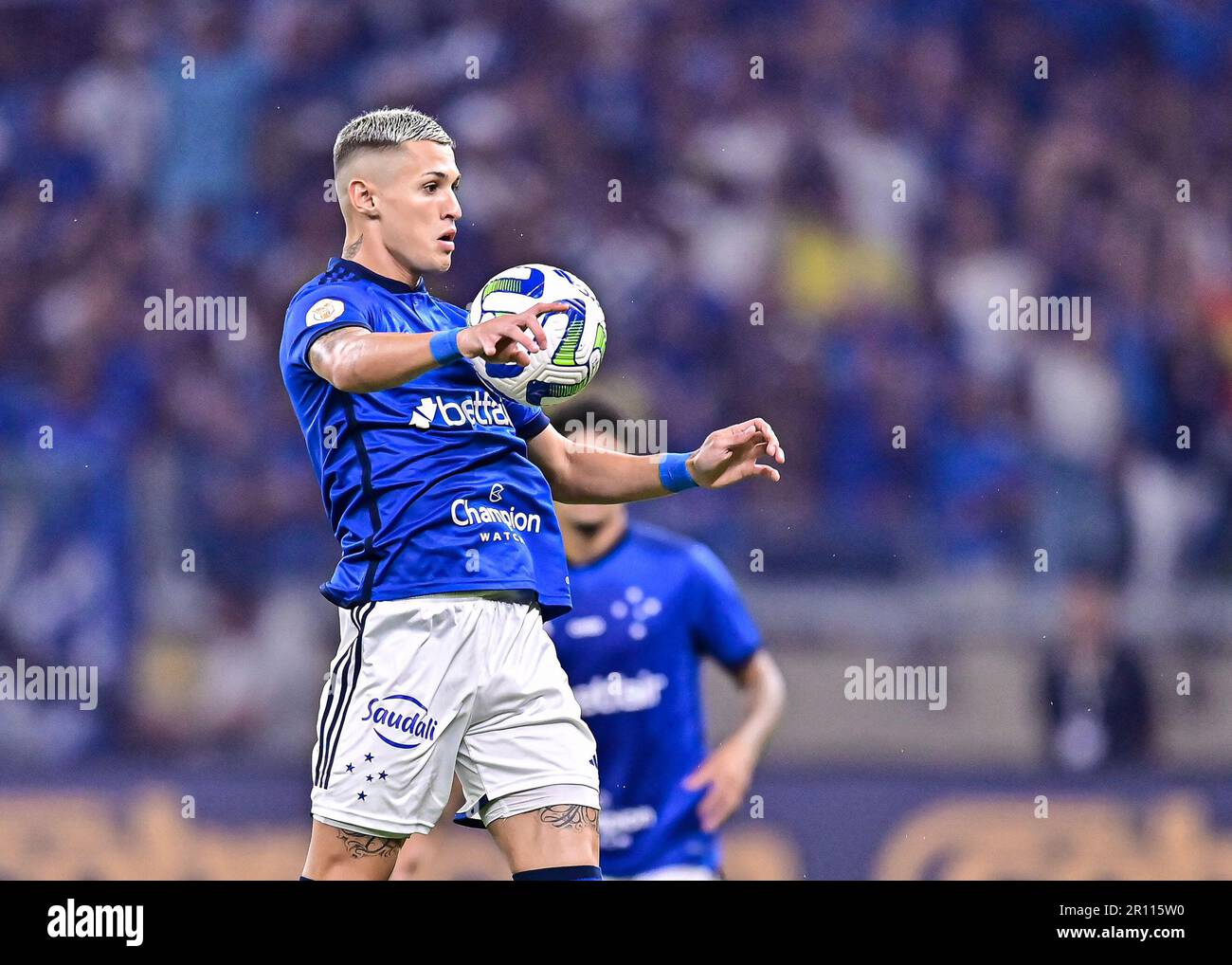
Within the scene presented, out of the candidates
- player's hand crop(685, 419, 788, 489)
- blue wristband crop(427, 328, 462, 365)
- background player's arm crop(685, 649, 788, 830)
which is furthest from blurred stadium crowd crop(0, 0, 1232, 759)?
blue wristband crop(427, 328, 462, 365)

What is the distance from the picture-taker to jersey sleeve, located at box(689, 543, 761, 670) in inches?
232

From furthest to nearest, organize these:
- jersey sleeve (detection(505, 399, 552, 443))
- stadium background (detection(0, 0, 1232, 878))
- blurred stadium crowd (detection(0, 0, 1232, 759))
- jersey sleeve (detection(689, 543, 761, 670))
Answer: blurred stadium crowd (detection(0, 0, 1232, 759)) < stadium background (detection(0, 0, 1232, 878)) < jersey sleeve (detection(689, 543, 761, 670)) < jersey sleeve (detection(505, 399, 552, 443))

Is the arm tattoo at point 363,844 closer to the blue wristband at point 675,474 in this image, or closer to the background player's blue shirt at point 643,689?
the blue wristband at point 675,474

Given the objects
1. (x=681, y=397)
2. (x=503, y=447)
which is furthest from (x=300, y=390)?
(x=681, y=397)

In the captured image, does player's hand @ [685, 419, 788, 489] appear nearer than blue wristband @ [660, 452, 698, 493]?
Yes

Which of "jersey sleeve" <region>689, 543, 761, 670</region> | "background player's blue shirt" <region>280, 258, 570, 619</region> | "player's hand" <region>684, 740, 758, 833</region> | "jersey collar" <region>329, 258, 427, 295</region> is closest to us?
"background player's blue shirt" <region>280, 258, 570, 619</region>

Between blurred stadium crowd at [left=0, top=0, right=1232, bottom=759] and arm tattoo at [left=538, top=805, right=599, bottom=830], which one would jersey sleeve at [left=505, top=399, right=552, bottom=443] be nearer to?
arm tattoo at [left=538, top=805, right=599, bottom=830]

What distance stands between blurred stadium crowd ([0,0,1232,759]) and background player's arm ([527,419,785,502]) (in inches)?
151

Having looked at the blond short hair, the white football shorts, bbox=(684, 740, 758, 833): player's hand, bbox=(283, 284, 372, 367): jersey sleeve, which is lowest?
bbox=(684, 740, 758, 833): player's hand

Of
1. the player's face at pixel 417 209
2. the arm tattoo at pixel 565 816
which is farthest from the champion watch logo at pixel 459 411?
the arm tattoo at pixel 565 816

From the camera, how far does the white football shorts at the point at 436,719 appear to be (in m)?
3.80

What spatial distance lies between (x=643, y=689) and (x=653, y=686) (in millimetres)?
40

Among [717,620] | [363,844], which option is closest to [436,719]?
[363,844]

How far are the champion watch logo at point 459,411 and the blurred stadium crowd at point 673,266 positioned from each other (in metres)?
4.13
